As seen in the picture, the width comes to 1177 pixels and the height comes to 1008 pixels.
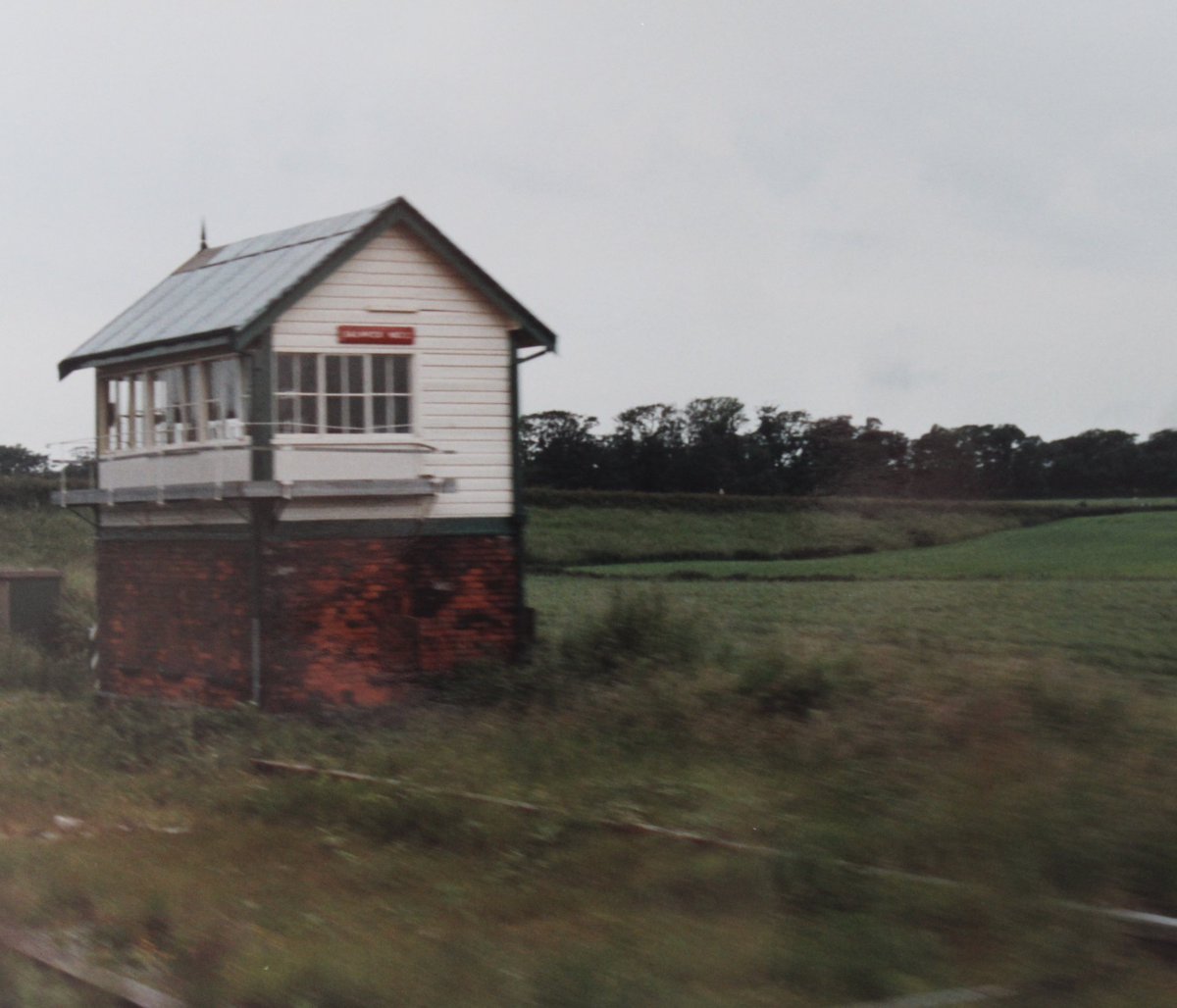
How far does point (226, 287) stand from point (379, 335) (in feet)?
8.35

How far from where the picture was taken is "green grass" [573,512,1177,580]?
87.1ft

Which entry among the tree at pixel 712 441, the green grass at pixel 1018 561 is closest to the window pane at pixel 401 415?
the green grass at pixel 1018 561

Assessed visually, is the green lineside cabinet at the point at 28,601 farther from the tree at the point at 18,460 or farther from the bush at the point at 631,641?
the tree at the point at 18,460

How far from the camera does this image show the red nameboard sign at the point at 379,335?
1739 cm

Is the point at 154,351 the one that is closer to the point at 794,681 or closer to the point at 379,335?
the point at 379,335

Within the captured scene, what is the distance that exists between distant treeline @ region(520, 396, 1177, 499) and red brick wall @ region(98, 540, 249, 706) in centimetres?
2197

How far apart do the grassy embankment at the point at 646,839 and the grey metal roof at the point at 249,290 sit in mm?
4478

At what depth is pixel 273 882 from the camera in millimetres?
8211

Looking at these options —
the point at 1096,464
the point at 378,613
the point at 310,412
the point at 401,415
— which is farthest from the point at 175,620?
the point at 1096,464

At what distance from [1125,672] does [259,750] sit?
869cm

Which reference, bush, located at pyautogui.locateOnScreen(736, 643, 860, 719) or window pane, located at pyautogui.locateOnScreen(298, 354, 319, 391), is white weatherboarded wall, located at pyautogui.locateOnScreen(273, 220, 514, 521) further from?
bush, located at pyautogui.locateOnScreen(736, 643, 860, 719)

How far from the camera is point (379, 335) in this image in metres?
17.5

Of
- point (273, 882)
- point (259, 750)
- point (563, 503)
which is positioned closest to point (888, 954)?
point (273, 882)

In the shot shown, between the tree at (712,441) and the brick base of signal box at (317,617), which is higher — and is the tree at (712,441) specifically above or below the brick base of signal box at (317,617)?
above
